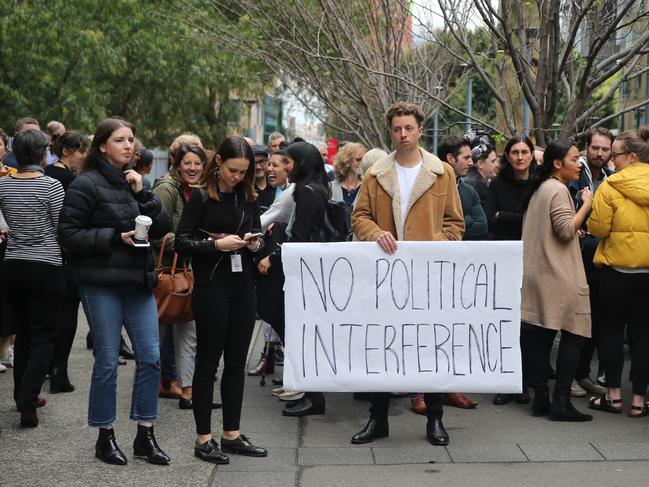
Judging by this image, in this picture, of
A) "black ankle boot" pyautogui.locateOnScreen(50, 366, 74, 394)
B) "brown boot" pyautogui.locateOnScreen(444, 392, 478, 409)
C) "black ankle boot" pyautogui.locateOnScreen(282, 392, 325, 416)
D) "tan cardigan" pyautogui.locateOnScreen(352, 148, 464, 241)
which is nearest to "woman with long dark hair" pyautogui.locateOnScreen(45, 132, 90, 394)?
"black ankle boot" pyautogui.locateOnScreen(50, 366, 74, 394)

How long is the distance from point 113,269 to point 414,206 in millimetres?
1925

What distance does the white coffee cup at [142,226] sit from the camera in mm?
5676

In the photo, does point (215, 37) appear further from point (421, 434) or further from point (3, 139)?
point (421, 434)

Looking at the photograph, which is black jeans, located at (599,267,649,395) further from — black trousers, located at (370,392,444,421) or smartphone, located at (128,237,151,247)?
smartphone, located at (128,237,151,247)

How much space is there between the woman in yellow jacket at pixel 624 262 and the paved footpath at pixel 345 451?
31cm

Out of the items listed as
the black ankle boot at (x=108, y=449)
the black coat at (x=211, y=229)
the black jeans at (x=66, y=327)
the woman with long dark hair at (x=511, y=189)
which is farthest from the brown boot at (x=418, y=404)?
the black jeans at (x=66, y=327)

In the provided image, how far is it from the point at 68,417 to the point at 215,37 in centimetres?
765

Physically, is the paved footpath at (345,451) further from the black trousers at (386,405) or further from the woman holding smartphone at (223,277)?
the woman holding smartphone at (223,277)

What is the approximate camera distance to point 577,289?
281 inches

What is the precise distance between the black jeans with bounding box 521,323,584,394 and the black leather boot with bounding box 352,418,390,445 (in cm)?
127

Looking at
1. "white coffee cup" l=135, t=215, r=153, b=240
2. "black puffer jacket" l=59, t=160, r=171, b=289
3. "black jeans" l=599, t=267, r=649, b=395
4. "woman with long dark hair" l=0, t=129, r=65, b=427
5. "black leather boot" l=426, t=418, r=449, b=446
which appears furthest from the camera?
"black jeans" l=599, t=267, r=649, b=395

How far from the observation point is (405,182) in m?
6.66

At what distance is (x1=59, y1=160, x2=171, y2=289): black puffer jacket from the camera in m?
5.78

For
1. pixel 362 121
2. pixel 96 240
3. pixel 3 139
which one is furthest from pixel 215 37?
pixel 96 240
